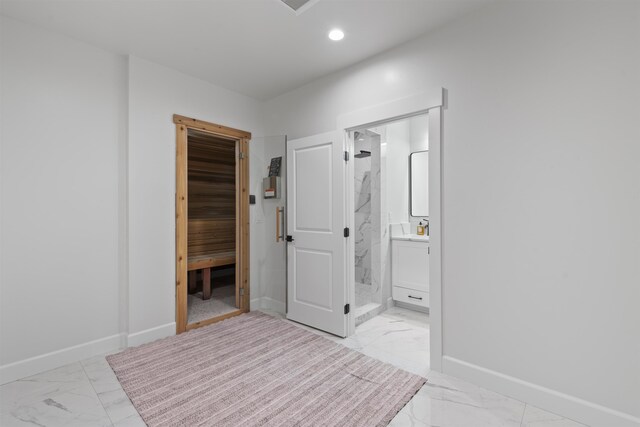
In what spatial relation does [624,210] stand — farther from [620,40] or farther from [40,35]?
[40,35]

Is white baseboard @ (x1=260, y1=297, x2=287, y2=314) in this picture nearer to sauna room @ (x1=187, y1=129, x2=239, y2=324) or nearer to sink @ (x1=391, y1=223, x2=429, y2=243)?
sauna room @ (x1=187, y1=129, x2=239, y2=324)

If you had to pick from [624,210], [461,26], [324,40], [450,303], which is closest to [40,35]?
[324,40]

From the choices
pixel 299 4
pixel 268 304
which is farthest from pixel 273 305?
pixel 299 4

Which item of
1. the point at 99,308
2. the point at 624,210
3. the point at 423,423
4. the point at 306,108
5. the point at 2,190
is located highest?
the point at 306,108

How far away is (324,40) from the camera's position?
2.50 meters

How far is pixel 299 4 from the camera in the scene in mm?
2094

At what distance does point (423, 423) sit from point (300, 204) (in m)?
2.25

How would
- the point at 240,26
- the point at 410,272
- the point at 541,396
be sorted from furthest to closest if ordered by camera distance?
the point at 410,272
the point at 240,26
the point at 541,396

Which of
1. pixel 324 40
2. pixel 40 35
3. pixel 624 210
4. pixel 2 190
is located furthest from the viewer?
pixel 324 40

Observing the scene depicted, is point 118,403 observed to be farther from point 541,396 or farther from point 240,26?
point 240,26

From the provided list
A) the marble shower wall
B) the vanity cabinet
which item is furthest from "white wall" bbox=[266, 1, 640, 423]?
the marble shower wall

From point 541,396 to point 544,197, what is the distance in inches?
49.7

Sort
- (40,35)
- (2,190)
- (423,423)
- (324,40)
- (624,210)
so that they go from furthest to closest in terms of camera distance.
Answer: (324,40)
(40,35)
(2,190)
(423,423)
(624,210)

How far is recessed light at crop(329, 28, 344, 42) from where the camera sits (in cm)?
236
